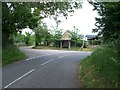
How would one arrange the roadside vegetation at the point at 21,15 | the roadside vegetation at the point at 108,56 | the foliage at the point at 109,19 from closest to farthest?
the roadside vegetation at the point at 108,56
the foliage at the point at 109,19
the roadside vegetation at the point at 21,15

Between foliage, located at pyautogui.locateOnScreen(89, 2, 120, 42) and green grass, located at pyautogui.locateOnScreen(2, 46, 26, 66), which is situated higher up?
foliage, located at pyautogui.locateOnScreen(89, 2, 120, 42)

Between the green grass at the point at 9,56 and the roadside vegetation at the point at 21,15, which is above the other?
the roadside vegetation at the point at 21,15

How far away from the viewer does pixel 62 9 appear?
30.1 meters

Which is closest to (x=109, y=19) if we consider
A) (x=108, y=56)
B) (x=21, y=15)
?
(x=108, y=56)

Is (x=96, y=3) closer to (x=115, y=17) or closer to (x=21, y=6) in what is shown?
(x=115, y=17)

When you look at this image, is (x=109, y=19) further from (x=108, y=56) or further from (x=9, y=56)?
(x=9, y=56)

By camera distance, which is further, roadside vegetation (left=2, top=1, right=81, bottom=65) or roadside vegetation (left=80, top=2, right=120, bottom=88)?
roadside vegetation (left=2, top=1, right=81, bottom=65)

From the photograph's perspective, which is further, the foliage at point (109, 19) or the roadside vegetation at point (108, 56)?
the foliage at point (109, 19)

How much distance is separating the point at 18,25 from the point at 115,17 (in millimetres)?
25326

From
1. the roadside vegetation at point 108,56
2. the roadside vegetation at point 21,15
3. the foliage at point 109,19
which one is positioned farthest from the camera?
the roadside vegetation at point 21,15

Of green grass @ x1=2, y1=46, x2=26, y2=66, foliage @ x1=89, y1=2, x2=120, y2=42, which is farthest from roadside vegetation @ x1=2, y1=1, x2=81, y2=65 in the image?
Result: foliage @ x1=89, y1=2, x2=120, y2=42

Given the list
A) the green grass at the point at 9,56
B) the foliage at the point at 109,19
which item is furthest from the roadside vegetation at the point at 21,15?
the foliage at the point at 109,19

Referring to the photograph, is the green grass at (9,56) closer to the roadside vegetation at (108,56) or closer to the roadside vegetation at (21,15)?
the roadside vegetation at (21,15)

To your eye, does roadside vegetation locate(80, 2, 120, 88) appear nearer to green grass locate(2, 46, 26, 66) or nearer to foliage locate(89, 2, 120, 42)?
foliage locate(89, 2, 120, 42)
